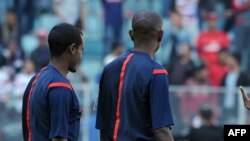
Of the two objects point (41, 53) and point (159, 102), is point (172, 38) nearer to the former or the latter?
point (41, 53)

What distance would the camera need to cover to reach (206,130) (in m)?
12.8

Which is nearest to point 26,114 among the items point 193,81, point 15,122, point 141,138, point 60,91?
point 60,91

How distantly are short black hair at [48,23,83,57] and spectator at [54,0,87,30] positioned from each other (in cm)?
1125

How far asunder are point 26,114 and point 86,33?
11259 mm

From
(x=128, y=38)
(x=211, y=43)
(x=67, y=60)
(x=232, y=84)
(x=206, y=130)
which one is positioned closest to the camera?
(x=67, y=60)

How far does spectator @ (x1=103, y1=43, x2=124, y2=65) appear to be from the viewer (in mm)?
16266

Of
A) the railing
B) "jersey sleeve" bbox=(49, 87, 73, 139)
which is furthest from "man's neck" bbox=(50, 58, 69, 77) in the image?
the railing

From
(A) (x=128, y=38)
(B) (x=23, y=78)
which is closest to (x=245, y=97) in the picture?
(B) (x=23, y=78)

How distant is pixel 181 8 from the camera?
17.5 metres

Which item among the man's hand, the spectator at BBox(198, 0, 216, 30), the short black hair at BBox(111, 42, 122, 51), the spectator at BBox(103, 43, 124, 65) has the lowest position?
the spectator at BBox(103, 43, 124, 65)

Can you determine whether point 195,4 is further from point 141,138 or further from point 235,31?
point 141,138

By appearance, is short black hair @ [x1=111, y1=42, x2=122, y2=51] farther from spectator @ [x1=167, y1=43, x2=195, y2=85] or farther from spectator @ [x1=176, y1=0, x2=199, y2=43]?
spectator @ [x1=176, y1=0, x2=199, y2=43]

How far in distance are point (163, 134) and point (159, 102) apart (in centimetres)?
23

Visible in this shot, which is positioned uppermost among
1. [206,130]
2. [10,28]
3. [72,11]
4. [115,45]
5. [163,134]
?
[72,11]
